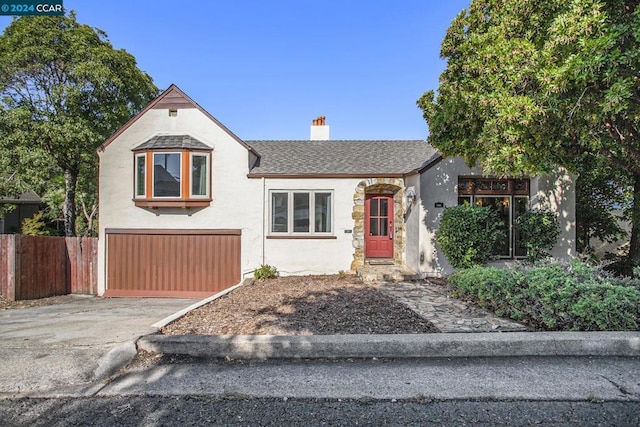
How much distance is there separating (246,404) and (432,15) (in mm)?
9750

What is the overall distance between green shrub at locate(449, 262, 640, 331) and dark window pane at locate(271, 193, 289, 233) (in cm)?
616

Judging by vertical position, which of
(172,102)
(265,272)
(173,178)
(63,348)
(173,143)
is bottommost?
(63,348)

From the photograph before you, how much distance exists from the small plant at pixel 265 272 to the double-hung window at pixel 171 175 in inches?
104

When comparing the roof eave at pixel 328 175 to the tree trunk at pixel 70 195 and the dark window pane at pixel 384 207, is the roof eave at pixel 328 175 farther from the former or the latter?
the tree trunk at pixel 70 195

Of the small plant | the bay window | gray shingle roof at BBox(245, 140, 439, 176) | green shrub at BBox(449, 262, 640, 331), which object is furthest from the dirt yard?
gray shingle roof at BBox(245, 140, 439, 176)

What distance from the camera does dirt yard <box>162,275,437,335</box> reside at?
4.70m

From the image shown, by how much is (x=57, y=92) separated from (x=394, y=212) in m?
12.6

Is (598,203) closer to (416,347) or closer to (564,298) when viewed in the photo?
(564,298)

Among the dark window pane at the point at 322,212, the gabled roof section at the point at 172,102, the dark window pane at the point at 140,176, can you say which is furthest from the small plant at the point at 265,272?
the dark window pane at the point at 140,176

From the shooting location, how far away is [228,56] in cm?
1105

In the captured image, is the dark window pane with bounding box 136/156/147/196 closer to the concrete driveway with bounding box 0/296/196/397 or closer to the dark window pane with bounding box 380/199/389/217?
the concrete driveway with bounding box 0/296/196/397

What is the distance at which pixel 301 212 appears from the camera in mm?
10539

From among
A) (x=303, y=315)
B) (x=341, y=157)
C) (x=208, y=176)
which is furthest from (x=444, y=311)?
(x=208, y=176)

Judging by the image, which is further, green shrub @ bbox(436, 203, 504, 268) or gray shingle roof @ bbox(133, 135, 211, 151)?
gray shingle roof @ bbox(133, 135, 211, 151)
